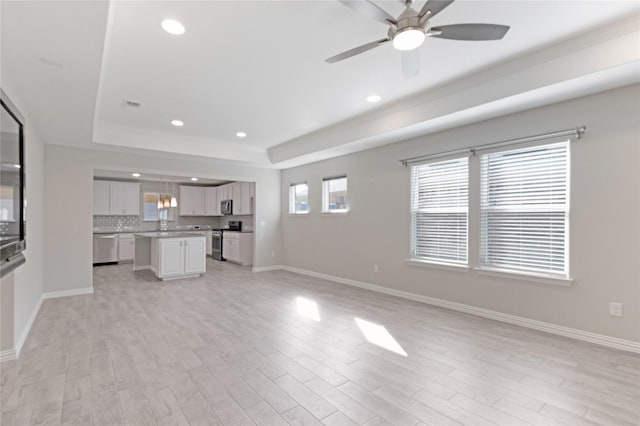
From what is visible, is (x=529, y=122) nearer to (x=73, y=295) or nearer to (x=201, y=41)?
(x=201, y=41)

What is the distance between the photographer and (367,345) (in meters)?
3.04

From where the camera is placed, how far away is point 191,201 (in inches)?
388

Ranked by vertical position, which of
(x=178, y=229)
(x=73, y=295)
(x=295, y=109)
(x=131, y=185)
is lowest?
(x=73, y=295)

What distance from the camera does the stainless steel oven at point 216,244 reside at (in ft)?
30.1

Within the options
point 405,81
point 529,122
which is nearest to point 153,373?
point 405,81

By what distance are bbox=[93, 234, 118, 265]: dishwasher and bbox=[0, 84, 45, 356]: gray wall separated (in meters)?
3.60

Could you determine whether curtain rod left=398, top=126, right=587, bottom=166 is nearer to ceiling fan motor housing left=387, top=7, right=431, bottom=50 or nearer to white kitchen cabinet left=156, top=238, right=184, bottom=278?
ceiling fan motor housing left=387, top=7, right=431, bottom=50

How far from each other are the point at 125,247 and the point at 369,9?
8806 millimetres

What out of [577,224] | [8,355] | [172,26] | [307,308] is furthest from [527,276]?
[8,355]

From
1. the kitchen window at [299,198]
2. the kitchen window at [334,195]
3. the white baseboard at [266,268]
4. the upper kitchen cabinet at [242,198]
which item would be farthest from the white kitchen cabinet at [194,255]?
the kitchen window at [334,195]

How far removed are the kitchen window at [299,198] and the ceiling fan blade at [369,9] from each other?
502 cm

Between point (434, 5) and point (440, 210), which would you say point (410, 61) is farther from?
point (440, 210)

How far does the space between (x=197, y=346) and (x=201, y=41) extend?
2.79 metres

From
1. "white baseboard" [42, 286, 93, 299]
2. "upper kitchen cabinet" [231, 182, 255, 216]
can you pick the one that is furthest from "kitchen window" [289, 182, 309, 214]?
"white baseboard" [42, 286, 93, 299]
